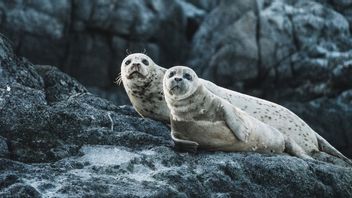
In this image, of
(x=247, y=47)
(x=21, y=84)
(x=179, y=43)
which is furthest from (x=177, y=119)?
(x=179, y=43)

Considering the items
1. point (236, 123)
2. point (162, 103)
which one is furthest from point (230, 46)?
point (236, 123)

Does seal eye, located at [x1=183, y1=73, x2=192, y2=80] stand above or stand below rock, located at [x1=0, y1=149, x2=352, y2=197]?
above

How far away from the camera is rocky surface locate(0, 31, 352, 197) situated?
684cm

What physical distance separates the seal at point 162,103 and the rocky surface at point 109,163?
1.29m

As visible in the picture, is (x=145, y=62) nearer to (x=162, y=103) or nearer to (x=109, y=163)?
(x=162, y=103)

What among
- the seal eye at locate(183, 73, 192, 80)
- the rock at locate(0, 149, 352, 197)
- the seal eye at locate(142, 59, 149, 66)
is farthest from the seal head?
the seal eye at locate(142, 59, 149, 66)

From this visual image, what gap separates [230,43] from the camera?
84.4 feet

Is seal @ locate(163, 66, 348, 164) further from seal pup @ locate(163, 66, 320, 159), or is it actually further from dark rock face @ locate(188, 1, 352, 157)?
dark rock face @ locate(188, 1, 352, 157)

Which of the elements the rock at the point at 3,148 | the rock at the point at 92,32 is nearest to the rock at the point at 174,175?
the rock at the point at 3,148

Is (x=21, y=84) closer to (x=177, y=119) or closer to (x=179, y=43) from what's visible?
(x=177, y=119)

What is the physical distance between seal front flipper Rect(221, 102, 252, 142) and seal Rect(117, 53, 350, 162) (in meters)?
1.49

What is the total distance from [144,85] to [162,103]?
37 centimetres

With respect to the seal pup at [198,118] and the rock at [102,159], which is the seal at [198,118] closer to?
the seal pup at [198,118]

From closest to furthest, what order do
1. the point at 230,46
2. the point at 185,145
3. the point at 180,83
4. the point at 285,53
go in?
the point at 185,145, the point at 180,83, the point at 285,53, the point at 230,46
